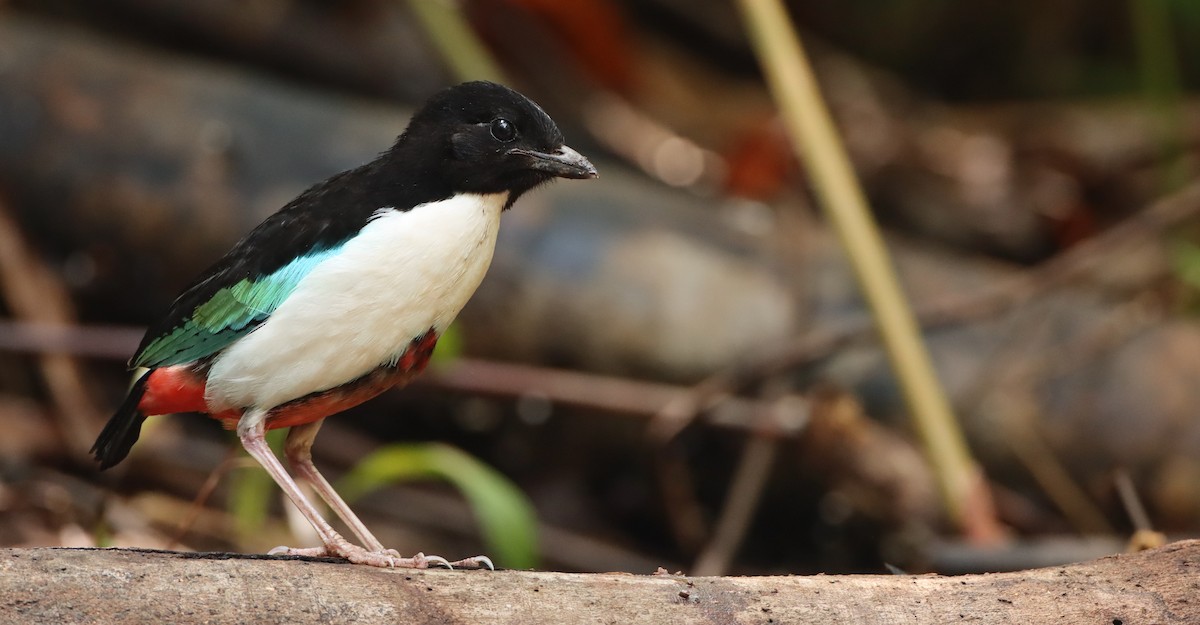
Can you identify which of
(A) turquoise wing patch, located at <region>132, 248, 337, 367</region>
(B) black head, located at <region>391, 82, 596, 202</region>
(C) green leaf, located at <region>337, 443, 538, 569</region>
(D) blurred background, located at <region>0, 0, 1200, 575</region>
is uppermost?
(D) blurred background, located at <region>0, 0, 1200, 575</region>

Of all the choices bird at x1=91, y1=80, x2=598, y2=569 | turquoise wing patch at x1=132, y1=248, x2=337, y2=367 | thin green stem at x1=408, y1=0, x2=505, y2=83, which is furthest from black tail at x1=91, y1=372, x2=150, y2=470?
thin green stem at x1=408, y1=0, x2=505, y2=83

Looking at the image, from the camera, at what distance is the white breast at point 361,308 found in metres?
2.86

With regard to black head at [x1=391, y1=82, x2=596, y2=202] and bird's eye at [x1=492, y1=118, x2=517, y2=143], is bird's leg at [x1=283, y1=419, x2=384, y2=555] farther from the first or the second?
bird's eye at [x1=492, y1=118, x2=517, y2=143]

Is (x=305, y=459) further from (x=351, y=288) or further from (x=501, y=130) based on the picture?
(x=501, y=130)

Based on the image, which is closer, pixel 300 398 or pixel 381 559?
pixel 381 559

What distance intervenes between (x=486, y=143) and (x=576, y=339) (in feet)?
10.1

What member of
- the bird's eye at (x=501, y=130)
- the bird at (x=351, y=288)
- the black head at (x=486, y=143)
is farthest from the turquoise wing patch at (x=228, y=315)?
the bird's eye at (x=501, y=130)

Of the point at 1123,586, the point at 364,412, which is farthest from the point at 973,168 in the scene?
the point at 1123,586

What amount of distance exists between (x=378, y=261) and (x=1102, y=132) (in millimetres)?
6500

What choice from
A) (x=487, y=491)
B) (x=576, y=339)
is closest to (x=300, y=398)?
(x=487, y=491)

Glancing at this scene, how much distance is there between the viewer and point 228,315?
298 cm

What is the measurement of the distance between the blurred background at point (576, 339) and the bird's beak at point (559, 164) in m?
2.29

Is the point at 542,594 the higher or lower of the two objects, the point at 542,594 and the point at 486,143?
the lower

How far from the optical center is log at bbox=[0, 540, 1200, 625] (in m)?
2.43
